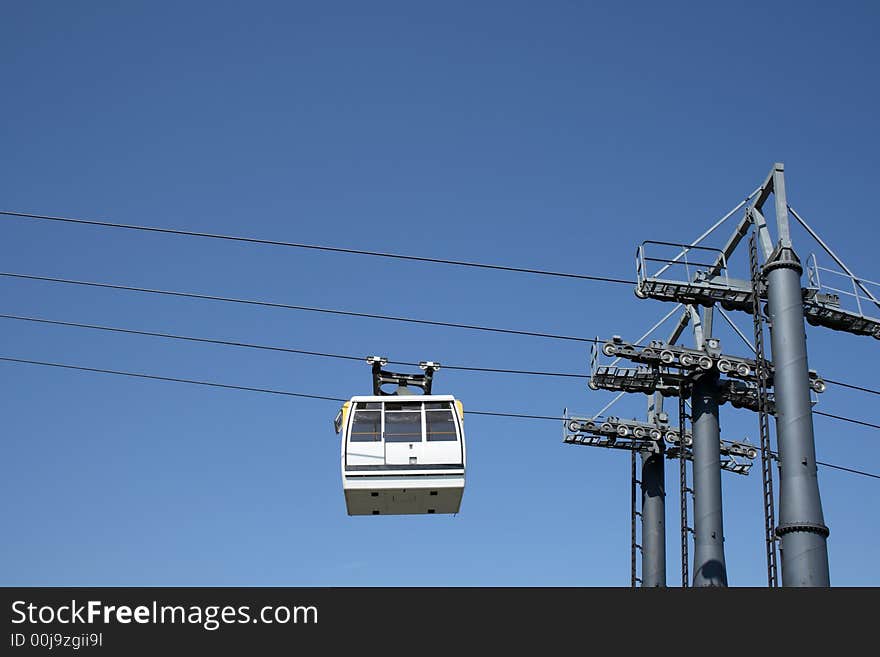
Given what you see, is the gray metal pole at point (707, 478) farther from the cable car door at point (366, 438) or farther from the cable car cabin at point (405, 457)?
the cable car door at point (366, 438)

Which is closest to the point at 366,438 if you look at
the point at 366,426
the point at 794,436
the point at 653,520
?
the point at 366,426

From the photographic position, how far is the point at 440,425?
78.3 feet

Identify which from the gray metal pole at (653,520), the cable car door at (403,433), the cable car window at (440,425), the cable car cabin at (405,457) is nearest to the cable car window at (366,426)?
the cable car cabin at (405,457)

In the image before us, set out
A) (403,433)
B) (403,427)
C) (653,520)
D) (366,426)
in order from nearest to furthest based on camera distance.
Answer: (403,433), (403,427), (366,426), (653,520)

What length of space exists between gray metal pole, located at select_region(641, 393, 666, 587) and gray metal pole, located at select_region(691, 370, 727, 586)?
8689mm

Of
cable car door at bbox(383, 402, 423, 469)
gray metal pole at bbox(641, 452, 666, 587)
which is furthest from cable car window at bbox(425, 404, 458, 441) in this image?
gray metal pole at bbox(641, 452, 666, 587)

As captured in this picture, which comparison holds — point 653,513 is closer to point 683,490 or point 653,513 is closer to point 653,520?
point 653,520

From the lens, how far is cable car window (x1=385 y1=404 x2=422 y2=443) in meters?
23.6

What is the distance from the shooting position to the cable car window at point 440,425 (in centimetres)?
2369

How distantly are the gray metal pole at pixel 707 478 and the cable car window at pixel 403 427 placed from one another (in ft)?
64.6

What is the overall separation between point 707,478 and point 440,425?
20.8 metres
